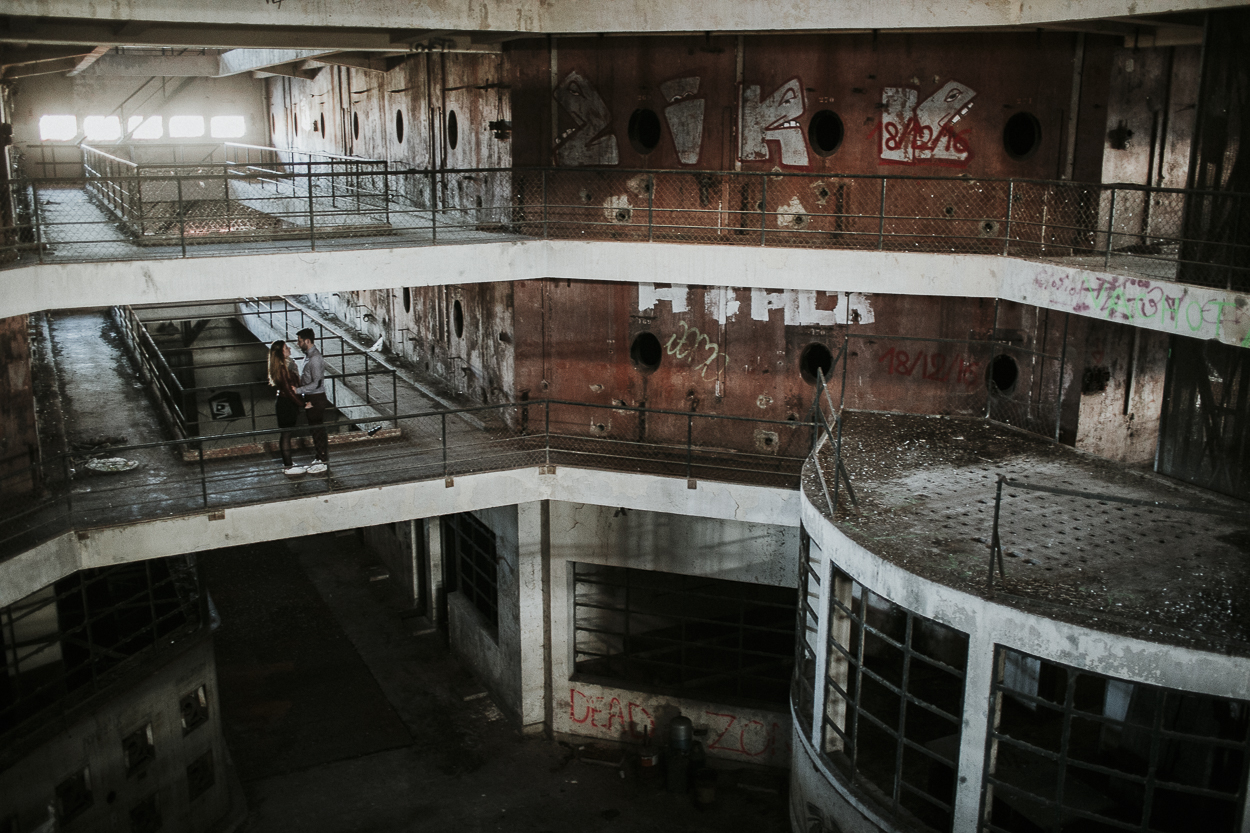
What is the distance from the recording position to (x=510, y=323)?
16047mm

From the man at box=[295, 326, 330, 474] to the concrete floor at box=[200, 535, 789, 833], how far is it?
5.07m

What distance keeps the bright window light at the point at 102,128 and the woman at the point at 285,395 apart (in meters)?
19.0

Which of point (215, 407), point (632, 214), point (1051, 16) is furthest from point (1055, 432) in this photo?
point (215, 407)

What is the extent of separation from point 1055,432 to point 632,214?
6.48 m

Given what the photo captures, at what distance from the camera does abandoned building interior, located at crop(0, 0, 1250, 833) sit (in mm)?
11125

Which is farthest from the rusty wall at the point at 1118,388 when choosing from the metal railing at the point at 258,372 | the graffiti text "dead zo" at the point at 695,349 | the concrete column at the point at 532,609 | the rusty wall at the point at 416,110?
the metal railing at the point at 258,372

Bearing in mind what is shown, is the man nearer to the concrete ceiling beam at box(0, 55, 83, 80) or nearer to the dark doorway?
the dark doorway

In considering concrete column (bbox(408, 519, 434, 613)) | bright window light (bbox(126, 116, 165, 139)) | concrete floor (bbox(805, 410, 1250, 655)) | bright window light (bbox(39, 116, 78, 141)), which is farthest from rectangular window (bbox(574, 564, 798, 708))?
bright window light (bbox(39, 116, 78, 141))

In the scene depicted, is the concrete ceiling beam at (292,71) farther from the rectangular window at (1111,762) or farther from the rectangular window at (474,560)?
the rectangular window at (1111,762)

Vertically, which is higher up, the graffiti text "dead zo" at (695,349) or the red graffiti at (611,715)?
the graffiti text "dead zo" at (695,349)

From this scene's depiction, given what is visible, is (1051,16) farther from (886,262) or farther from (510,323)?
(510,323)

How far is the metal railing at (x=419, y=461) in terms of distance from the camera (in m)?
12.8

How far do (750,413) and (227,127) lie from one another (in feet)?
71.8

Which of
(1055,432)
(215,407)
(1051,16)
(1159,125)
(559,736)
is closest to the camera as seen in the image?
(1051,16)
